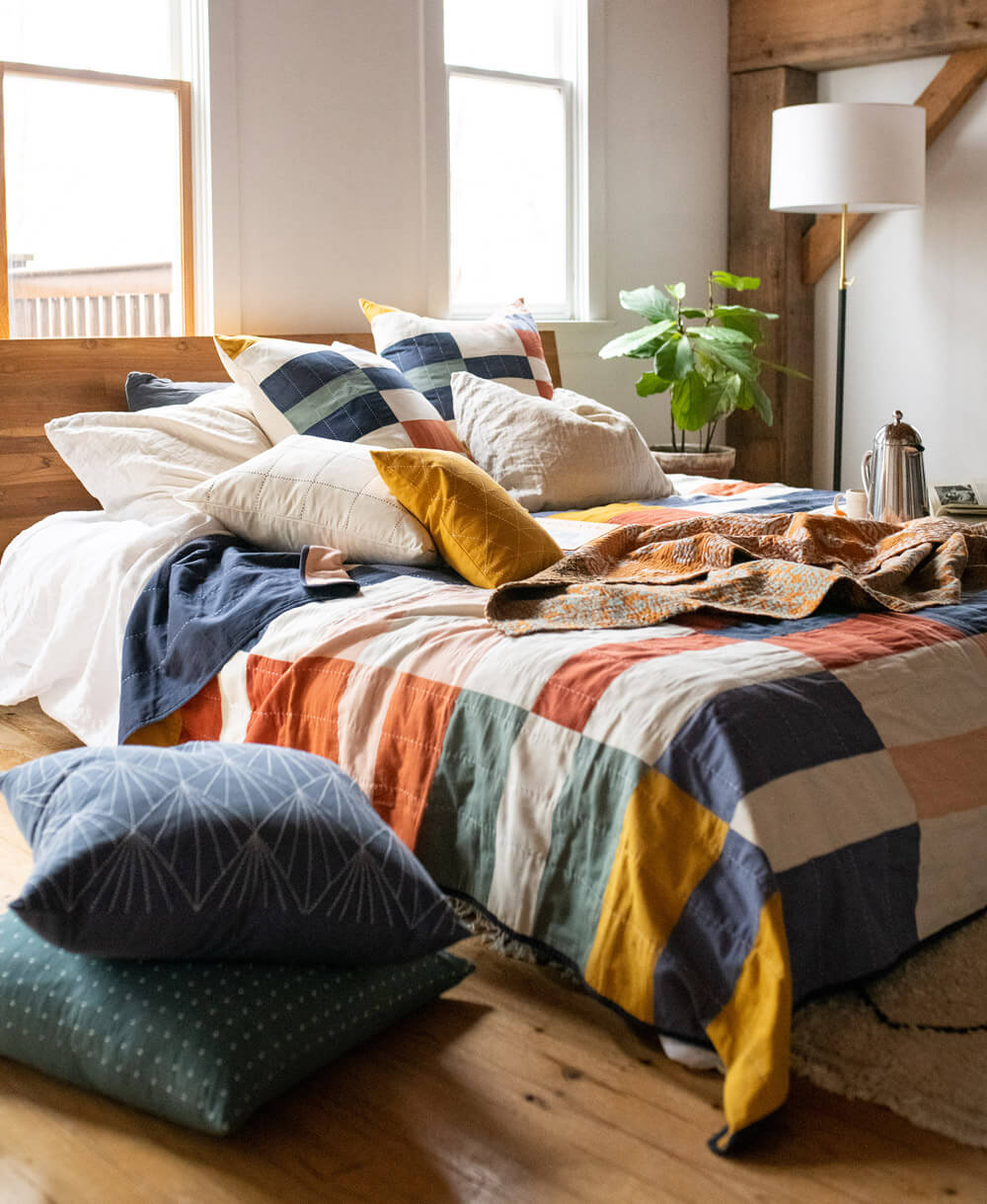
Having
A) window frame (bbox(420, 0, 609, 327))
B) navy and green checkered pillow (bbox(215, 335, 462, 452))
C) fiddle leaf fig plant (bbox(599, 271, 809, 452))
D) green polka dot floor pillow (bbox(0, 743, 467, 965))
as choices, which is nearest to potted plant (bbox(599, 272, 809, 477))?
fiddle leaf fig plant (bbox(599, 271, 809, 452))

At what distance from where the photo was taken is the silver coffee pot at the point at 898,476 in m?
2.86

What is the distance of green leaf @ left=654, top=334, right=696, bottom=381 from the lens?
14.5 feet

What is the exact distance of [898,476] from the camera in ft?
9.45

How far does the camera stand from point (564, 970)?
1.89 metres

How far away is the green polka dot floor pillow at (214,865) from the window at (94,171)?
215cm

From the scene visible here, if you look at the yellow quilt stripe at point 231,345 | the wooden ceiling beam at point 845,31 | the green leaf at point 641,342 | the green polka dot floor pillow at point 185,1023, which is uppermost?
the wooden ceiling beam at point 845,31

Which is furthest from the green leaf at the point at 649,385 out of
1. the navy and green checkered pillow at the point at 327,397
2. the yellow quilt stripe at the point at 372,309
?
the navy and green checkered pillow at the point at 327,397

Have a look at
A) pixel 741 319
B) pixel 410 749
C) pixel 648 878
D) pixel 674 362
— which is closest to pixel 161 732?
pixel 410 749

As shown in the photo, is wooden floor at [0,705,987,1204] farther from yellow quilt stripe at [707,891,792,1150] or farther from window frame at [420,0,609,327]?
window frame at [420,0,609,327]

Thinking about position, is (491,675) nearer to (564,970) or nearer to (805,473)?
(564,970)

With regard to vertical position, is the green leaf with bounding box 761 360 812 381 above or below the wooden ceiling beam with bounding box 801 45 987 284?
below

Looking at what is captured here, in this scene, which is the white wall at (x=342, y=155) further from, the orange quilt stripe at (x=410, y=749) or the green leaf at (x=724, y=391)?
the orange quilt stripe at (x=410, y=749)

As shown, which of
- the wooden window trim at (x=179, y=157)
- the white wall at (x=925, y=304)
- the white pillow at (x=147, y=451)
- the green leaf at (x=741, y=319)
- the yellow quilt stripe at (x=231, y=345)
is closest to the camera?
the white pillow at (x=147, y=451)

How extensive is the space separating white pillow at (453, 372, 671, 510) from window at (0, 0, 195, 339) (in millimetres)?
1052
